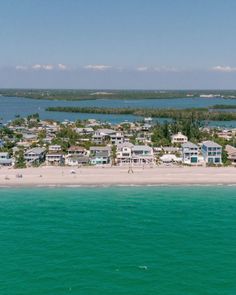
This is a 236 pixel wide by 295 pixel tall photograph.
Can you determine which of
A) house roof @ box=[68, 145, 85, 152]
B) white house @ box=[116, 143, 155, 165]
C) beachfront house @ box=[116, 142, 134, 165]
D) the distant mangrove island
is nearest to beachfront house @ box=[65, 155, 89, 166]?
beachfront house @ box=[116, 142, 134, 165]

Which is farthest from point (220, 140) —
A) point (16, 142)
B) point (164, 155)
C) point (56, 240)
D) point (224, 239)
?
point (56, 240)

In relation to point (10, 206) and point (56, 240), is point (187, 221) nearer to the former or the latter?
point (56, 240)

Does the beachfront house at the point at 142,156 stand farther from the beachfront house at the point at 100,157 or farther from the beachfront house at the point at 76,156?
the beachfront house at the point at 76,156

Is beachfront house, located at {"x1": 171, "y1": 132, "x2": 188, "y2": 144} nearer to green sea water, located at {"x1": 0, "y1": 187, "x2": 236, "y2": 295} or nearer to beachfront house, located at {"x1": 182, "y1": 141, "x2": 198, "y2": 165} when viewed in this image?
beachfront house, located at {"x1": 182, "y1": 141, "x2": 198, "y2": 165}

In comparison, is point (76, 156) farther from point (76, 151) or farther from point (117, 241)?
point (117, 241)

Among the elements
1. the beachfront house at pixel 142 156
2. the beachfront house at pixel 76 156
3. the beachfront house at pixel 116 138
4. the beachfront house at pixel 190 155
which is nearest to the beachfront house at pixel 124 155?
the beachfront house at pixel 142 156

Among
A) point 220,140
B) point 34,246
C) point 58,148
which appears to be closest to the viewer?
point 34,246
